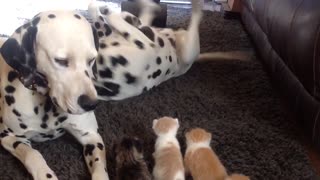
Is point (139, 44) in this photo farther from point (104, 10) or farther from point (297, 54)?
point (297, 54)

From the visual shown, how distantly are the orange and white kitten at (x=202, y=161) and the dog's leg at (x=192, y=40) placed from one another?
688 millimetres

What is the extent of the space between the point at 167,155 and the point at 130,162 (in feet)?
0.44

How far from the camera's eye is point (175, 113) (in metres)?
1.81

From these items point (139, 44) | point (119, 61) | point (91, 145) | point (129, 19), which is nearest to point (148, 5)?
point (129, 19)

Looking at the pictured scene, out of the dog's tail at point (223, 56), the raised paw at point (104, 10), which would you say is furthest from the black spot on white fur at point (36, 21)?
the dog's tail at point (223, 56)

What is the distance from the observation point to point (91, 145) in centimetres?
145

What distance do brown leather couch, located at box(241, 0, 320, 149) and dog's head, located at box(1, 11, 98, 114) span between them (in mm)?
780

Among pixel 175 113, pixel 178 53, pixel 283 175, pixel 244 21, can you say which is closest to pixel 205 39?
pixel 244 21

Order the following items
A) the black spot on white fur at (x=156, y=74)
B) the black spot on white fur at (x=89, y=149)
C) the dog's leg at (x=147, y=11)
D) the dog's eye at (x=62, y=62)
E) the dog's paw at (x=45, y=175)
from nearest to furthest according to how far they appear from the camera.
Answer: the dog's eye at (x=62, y=62) < the dog's paw at (x=45, y=175) < the black spot on white fur at (x=89, y=149) < the black spot on white fur at (x=156, y=74) < the dog's leg at (x=147, y=11)

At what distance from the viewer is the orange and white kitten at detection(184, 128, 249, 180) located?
1263mm

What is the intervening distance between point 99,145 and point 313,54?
825 millimetres

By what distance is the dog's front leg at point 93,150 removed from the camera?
1340 mm

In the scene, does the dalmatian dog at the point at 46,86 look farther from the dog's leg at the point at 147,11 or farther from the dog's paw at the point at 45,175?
the dog's leg at the point at 147,11

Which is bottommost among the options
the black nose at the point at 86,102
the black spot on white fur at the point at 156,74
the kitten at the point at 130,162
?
the black spot on white fur at the point at 156,74
